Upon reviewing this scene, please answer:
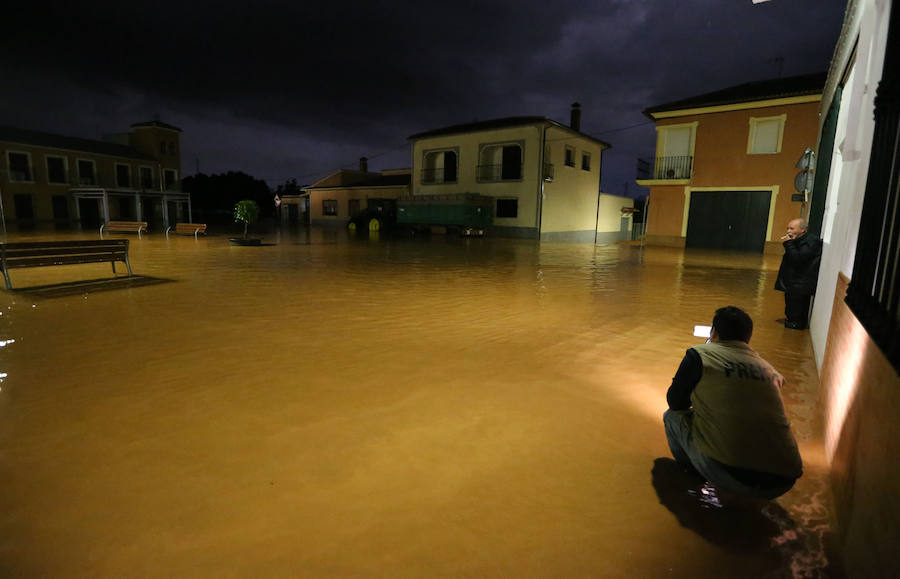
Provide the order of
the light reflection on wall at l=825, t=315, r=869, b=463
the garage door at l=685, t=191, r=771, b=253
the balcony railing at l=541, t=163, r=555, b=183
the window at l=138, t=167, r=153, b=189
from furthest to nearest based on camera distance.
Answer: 1. the window at l=138, t=167, r=153, b=189
2. the balcony railing at l=541, t=163, r=555, b=183
3. the garage door at l=685, t=191, r=771, b=253
4. the light reflection on wall at l=825, t=315, r=869, b=463

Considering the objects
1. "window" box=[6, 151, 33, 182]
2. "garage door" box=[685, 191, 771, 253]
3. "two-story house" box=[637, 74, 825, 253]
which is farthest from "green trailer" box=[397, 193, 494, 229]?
"window" box=[6, 151, 33, 182]

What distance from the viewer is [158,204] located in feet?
149

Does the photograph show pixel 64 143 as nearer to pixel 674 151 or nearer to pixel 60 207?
pixel 60 207

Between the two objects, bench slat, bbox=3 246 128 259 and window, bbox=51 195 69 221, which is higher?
window, bbox=51 195 69 221

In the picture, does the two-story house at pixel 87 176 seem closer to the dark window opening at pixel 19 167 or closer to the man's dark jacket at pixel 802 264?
the dark window opening at pixel 19 167

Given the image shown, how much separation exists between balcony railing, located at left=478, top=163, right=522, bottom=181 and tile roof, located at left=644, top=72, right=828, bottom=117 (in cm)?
870

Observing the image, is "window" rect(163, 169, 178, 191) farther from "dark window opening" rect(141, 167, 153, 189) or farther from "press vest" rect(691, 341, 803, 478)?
"press vest" rect(691, 341, 803, 478)

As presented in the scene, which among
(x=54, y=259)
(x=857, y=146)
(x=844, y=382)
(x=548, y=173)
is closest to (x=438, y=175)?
(x=548, y=173)

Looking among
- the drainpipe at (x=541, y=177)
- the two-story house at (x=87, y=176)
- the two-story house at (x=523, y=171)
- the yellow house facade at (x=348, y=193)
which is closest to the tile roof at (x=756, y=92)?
the drainpipe at (x=541, y=177)

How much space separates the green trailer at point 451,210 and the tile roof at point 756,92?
32.7 ft

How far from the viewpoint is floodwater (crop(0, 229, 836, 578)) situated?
2.20 meters

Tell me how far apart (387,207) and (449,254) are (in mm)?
16049

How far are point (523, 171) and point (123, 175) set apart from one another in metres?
37.7

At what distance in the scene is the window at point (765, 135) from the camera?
20.0 metres
